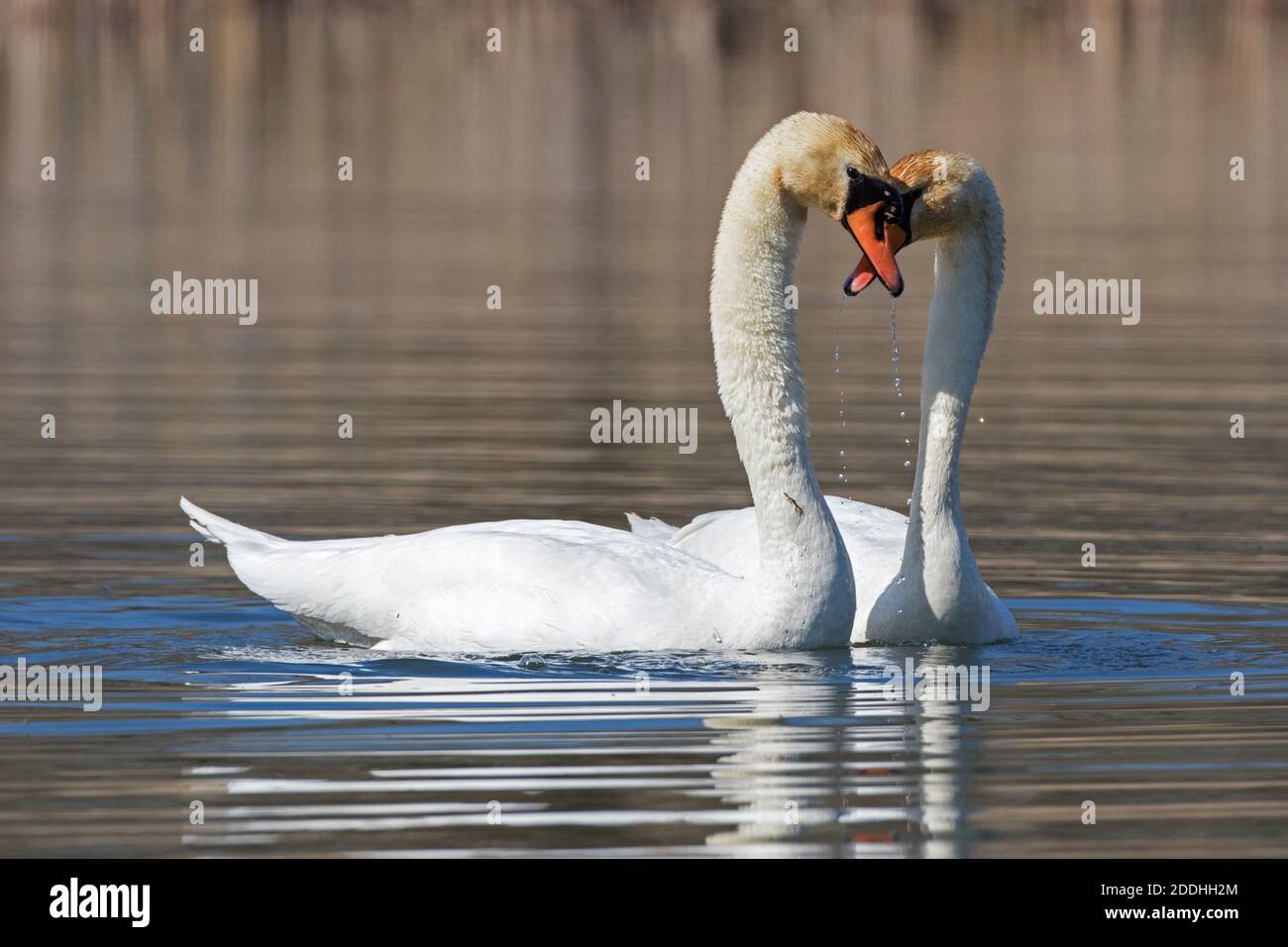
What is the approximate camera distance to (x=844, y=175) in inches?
404

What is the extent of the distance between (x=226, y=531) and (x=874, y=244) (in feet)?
10.6

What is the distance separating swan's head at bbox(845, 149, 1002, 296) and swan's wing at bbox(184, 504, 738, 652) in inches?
68.2

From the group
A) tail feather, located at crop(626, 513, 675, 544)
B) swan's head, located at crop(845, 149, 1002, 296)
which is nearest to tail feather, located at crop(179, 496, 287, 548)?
tail feather, located at crop(626, 513, 675, 544)

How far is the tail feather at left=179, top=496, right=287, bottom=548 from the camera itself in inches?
443

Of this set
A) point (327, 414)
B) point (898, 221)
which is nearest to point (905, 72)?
point (327, 414)

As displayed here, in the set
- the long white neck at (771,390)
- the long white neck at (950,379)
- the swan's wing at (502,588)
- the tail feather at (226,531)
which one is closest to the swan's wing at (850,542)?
the long white neck at (950,379)

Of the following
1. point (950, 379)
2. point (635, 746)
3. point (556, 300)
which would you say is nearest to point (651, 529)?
point (950, 379)

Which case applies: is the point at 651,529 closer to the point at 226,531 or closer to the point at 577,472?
the point at 226,531

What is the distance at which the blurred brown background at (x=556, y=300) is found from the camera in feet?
47.2

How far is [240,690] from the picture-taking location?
1000 cm

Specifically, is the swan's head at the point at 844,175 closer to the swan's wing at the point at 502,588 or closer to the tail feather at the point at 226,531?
the swan's wing at the point at 502,588

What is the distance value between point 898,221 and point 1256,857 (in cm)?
354

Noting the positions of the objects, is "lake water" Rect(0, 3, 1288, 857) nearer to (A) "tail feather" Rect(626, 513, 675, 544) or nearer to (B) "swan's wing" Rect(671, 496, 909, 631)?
(B) "swan's wing" Rect(671, 496, 909, 631)

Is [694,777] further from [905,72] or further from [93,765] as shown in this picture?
[905,72]
